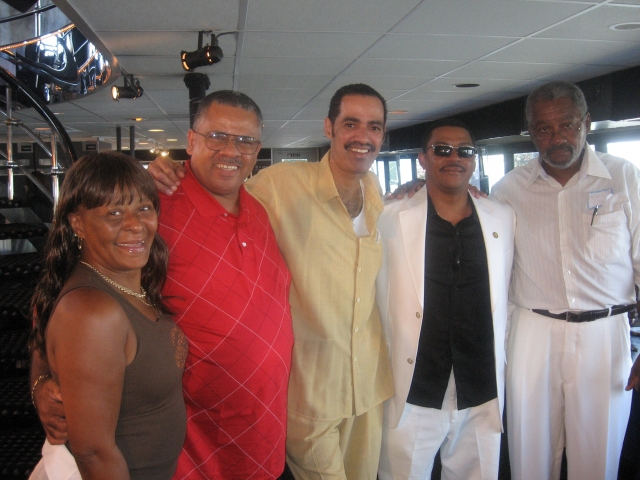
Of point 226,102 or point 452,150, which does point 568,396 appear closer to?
point 452,150

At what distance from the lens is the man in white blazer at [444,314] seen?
2.10 m

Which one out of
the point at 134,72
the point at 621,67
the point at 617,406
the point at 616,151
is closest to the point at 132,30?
the point at 134,72

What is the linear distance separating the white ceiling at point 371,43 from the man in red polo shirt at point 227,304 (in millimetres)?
1773

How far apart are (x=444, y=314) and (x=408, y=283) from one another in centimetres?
21

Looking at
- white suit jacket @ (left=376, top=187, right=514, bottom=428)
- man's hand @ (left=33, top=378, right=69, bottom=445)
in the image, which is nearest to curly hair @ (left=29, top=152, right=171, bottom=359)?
man's hand @ (left=33, top=378, right=69, bottom=445)

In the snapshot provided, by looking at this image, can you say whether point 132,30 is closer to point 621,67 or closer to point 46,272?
point 46,272

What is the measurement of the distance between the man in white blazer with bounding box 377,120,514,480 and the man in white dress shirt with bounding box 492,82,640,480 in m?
0.25

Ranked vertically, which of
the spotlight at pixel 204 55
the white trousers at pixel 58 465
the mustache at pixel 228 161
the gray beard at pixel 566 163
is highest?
the spotlight at pixel 204 55

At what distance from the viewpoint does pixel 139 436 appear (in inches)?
50.4

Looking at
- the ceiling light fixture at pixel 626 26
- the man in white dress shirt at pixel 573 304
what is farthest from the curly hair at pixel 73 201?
the ceiling light fixture at pixel 626 26

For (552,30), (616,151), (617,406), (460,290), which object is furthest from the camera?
(616,151)

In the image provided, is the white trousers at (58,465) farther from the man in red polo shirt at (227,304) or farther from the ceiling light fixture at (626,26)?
the ceiling light fixture at (626,26)

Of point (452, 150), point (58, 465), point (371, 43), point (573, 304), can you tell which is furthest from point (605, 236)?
point (371, 43)

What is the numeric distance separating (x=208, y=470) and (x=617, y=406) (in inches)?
74.5
